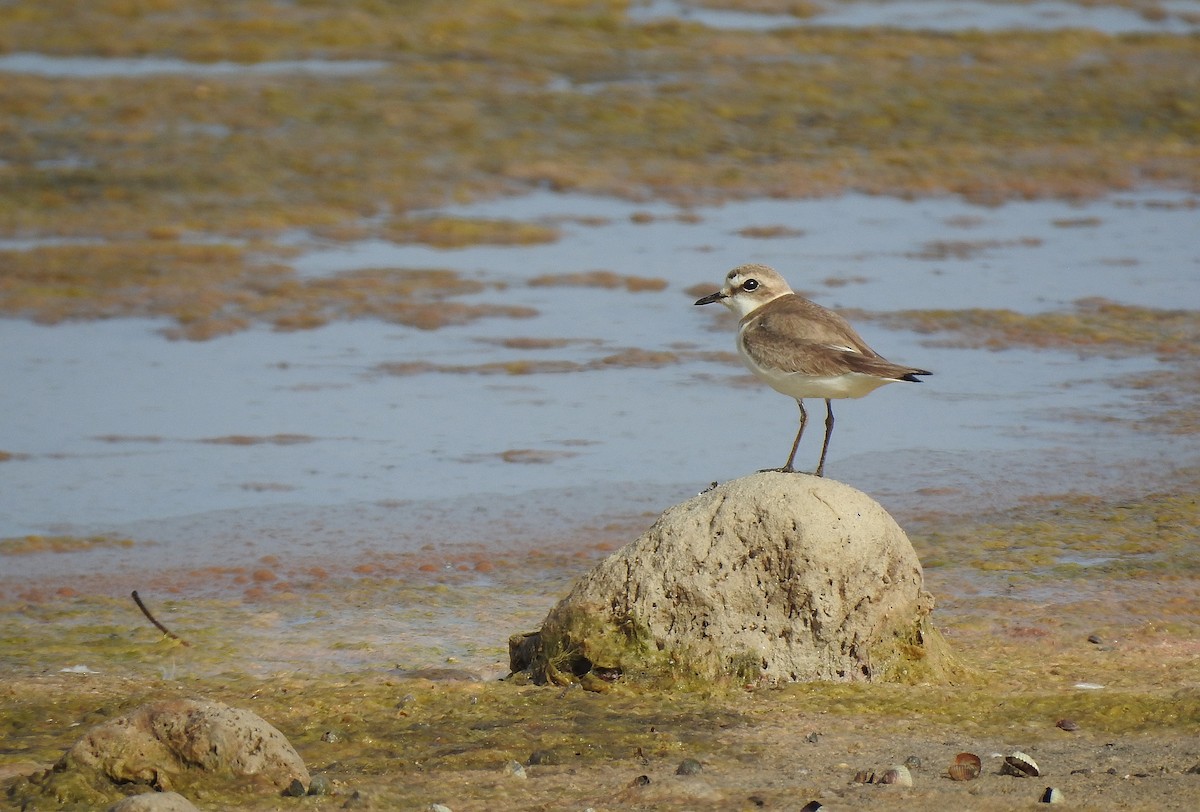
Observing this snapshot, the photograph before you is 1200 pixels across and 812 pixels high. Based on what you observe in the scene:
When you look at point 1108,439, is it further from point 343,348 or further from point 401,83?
point 401,83

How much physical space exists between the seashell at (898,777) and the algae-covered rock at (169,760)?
1711mm

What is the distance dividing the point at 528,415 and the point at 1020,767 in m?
5.51

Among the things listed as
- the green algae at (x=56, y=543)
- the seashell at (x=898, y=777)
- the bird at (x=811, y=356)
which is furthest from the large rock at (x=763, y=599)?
the green algae at (x=56, y=543)

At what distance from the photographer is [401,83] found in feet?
59.5

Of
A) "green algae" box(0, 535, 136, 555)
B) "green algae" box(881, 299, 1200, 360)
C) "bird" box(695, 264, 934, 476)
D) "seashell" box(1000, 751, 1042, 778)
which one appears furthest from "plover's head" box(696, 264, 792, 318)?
"green algae" box(881, 299, 1200, 360)

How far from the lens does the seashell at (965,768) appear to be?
5375mm

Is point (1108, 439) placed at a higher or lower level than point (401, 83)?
lower

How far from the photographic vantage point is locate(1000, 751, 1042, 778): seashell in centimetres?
537

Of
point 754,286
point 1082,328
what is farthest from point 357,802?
point 1082,328

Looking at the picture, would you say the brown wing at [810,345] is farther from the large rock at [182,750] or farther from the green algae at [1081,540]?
the large rock at [182,750]

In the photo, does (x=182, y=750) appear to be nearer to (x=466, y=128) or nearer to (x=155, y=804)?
(x=155, y=804)

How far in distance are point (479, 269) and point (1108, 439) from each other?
5410 millimetres

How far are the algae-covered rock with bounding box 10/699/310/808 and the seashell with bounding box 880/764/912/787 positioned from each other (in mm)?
1711

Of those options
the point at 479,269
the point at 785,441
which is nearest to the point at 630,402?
the point at 785,441
